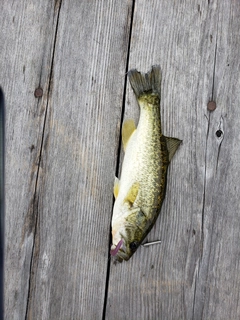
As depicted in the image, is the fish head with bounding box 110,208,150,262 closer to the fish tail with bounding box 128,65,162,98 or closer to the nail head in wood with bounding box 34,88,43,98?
the fish tail with bounding box 128,65,162,98

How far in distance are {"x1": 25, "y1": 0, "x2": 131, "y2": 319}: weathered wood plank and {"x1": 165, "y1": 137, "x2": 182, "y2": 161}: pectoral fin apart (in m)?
0.27

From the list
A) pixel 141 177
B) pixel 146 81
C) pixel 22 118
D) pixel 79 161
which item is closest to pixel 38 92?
pixel 22 118

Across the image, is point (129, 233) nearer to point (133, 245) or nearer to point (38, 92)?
point (133, 245)

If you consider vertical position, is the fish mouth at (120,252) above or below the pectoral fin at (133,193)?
below

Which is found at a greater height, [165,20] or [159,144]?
→ [165,20]

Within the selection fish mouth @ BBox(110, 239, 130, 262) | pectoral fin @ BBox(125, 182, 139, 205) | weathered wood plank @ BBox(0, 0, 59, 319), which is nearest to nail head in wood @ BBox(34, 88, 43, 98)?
weathered wood plank @ BBox(0, 0, 59, 319)

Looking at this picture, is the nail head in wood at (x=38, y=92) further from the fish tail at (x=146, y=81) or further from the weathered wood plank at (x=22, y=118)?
the fish tail at (x=146, y=81)

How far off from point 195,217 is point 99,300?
2.04 ft

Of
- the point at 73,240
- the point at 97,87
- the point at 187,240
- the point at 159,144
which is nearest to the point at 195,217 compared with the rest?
the point at 187,240

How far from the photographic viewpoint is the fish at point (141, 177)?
2645 millimetres

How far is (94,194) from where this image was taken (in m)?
2.76

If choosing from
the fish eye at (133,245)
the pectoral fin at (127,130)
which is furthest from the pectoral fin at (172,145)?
the fish eye at (133,245)

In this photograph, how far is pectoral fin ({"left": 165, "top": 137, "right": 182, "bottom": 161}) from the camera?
2705 millimetres

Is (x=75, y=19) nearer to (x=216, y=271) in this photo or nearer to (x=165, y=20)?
(x=165, y=20)
